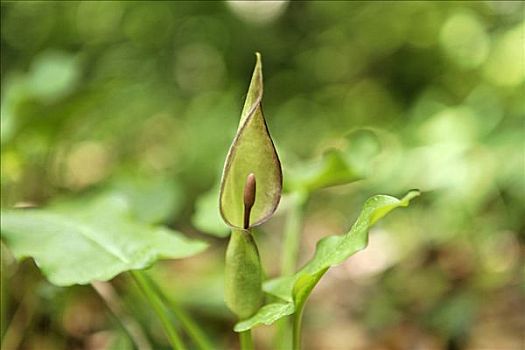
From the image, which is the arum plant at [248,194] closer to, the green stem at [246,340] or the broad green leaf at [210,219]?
the green stem at [246,340]

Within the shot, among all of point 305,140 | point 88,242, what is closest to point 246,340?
point 88,242

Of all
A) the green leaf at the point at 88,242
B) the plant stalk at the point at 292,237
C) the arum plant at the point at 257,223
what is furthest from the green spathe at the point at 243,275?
the plant stalk at the point at 292,237

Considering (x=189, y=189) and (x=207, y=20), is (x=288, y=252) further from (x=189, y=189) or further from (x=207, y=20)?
(x=207, y=20)

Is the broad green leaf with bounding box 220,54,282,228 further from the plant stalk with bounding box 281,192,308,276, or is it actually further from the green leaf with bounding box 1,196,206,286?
the plant stalk with bounding box 281,192,308,276

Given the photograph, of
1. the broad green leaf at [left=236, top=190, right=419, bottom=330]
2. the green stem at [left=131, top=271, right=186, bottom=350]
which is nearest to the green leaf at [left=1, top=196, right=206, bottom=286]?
the green stem at [left=131, top=271, right=186, bottom=350]

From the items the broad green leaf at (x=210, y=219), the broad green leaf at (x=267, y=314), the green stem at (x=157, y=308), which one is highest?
the broad green leaf at (x=267, y=314)
